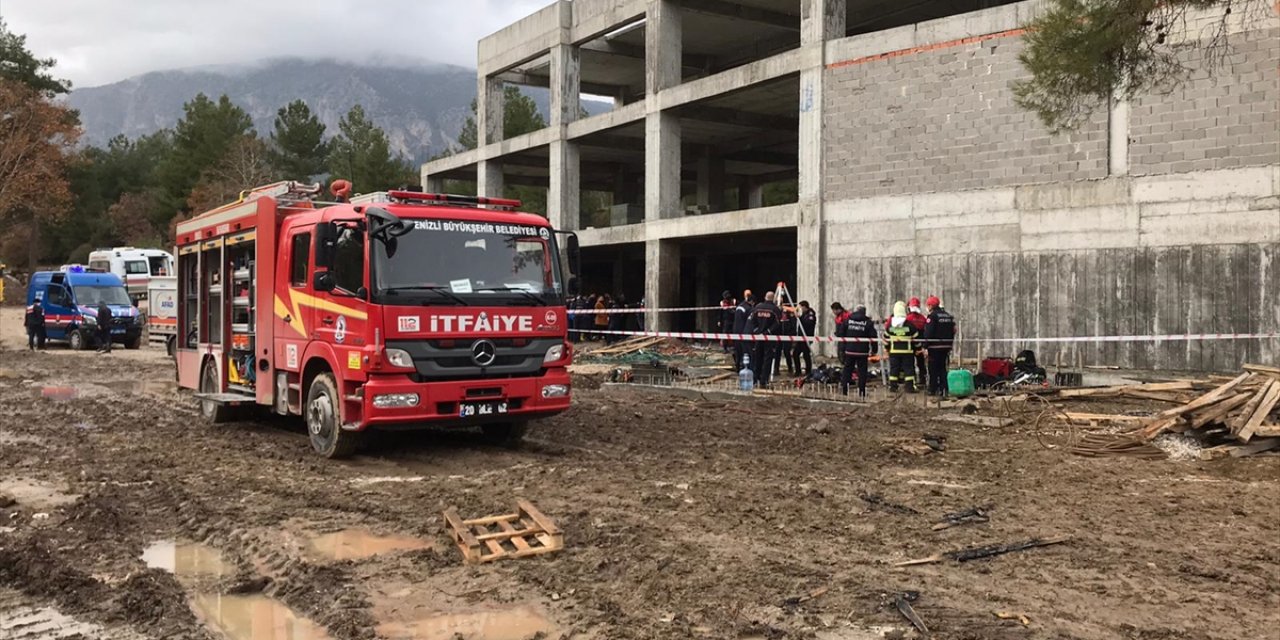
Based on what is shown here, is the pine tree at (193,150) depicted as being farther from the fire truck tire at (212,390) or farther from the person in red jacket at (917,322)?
the person in red jacket at (917,322)

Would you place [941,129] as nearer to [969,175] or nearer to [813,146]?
[969,175]

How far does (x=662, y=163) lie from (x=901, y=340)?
13.7 m

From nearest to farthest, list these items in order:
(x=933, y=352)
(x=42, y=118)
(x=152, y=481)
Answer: (x=152, y=481)
(x=933, y=352)
(x=42, y=118)

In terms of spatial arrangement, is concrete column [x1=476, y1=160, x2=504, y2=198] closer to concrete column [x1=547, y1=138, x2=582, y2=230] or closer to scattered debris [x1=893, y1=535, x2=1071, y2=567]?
concrete column [x1=547, y1=138, x2=582, y2=230]

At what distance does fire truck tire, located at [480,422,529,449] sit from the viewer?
1041cm

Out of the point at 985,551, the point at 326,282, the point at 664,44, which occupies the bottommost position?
the point at 985,551

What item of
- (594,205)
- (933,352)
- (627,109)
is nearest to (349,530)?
(933,352)

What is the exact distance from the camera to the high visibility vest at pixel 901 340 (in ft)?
48.1

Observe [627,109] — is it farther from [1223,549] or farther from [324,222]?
[1223,549]

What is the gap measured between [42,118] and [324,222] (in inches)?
1637

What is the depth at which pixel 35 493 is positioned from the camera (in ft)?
26.5

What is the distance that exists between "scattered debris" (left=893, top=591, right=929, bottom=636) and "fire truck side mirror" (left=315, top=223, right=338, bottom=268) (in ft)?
20.1

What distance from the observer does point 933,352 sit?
49.1ft

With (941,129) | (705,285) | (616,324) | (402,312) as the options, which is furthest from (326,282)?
(705,285)
